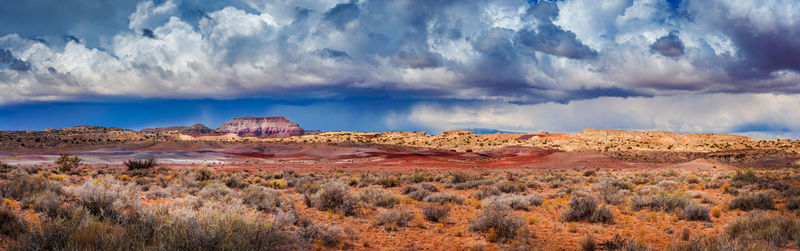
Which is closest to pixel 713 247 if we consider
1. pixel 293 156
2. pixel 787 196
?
pixel 787 196

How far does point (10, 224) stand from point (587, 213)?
43.1ft

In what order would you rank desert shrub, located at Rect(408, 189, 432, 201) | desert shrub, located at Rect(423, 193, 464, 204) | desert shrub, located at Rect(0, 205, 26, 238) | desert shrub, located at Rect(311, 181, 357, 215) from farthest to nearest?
desert shrub, located at Rect(408, 189, 432, 201) < desert shrub, located at Rect(423, 193, 464, 204) < desert shrub, located at Rect(311, 181, 357, 215) < desert shrub, located at Rect(0, 205, 26, 238)

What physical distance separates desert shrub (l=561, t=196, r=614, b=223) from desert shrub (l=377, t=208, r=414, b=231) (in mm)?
4306

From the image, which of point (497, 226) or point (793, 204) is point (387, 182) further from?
point (793, 204)

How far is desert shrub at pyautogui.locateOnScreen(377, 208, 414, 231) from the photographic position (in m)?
10.5

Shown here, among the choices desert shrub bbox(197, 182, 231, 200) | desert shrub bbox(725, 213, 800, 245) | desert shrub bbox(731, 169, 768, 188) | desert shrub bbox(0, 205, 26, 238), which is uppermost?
desert shrub bbox(0, 205, 26, 238)

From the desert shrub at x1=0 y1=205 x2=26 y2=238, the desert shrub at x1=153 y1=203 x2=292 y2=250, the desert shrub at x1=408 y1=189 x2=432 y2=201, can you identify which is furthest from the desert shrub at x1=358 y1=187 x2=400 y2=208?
the desert shrub at x1=0 y1=205 x2=26 y2=238

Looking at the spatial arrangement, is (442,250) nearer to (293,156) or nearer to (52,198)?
(52,198)

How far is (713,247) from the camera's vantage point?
245 inches

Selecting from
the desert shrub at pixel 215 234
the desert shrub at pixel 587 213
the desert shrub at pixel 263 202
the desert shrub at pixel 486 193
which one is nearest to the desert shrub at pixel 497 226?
the desert shrub at pixel 587 213

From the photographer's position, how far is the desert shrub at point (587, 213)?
1115 cm

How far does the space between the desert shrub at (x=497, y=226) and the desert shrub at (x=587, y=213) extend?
7.59 feet

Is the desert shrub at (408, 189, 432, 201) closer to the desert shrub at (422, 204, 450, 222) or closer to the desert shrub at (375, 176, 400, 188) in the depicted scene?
the desert shrub at (422, 204, 450, 222)

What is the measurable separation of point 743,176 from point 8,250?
1135 inches
